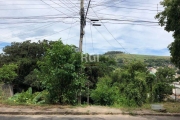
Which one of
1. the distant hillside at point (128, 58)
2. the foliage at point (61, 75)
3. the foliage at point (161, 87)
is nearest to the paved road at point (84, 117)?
the foliage at point (61, 75)

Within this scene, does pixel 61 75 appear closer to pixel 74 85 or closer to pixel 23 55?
pixel 74 85

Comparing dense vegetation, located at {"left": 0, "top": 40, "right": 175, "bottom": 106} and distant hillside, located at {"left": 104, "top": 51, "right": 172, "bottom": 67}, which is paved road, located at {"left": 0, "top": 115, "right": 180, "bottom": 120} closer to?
dense vegetation, located at {"left": 0, "top": 40, "right": 175, "bottom": 106}

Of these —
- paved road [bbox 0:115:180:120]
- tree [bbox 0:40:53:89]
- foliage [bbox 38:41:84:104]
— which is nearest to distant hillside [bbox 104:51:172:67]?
paved road [bbox 0:115:180:120]

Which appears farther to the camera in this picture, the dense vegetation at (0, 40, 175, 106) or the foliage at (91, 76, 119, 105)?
the foliage at (91, 76, 119, 105)

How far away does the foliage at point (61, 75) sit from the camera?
31.0ft

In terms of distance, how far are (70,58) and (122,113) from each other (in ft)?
11.2

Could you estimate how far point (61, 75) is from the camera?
30.6 feet

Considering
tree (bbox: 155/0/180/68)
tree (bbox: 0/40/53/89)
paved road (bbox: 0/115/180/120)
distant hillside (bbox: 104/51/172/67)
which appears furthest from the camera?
tree (bbox: 0/40/53/89)

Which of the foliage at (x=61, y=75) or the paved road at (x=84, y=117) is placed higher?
the foliage at (x=61, y=75)

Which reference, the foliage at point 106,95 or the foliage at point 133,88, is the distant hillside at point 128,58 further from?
the foliage at point 106,95

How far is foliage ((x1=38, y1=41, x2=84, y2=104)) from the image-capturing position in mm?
9443

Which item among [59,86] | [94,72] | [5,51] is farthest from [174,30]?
[5,51]

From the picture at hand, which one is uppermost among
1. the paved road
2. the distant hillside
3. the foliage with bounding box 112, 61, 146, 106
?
the distant hillside

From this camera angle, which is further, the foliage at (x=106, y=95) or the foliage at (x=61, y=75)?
the foliage at (x=106, y=95)
